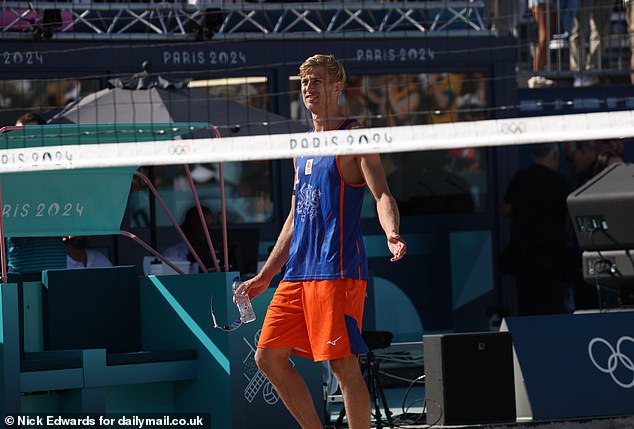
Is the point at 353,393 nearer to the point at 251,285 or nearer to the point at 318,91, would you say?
the point at 251,285

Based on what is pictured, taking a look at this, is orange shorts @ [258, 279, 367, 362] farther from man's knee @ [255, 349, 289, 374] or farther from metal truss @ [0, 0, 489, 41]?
metal truss @ [0, 0, 489, 41]

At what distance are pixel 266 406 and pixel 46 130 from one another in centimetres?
211

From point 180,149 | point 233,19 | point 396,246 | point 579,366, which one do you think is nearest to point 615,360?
point 579,366

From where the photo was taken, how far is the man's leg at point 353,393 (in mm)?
5617

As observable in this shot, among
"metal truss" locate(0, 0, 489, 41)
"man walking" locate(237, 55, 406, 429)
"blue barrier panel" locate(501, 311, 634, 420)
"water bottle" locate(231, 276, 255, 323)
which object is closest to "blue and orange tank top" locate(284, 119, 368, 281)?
"man walking" locate(237, 55, 406, 429)

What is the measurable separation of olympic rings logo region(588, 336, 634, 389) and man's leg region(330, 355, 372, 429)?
2.51 metres

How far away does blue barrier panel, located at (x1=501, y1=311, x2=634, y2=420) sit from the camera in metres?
7.73

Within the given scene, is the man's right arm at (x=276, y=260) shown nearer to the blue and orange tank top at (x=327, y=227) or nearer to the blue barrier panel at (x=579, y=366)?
the blue and orange tank top at (x=327, y=227)

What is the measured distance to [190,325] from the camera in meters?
7.29

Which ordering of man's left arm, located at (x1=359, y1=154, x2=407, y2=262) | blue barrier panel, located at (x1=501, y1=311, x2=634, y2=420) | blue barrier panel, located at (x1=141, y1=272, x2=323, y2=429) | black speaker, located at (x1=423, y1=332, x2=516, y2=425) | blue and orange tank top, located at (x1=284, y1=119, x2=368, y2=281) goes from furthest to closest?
blue barrier panel, located at (x1=501, y1=311, x2=634, y2=420) → black speaker, located at (x1=423, y1=332, x2=516, y2=425) → blue barrier panel, located at (x1=141, y1=272, x2=323, y2=429) → blue and orange tank top, located at (x1=284, y1=119, x2=368, y2=281) → man's left arm, located at (x1=359, y1=154, x2=407, y2=262)

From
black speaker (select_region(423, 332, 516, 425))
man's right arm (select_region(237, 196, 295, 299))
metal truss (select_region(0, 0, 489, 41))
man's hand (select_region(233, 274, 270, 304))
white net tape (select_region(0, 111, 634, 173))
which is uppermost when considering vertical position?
metal truss (select_region(0, 0, 489, 41))

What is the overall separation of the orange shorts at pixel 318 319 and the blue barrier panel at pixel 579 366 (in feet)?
7.47

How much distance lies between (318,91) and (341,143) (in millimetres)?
329

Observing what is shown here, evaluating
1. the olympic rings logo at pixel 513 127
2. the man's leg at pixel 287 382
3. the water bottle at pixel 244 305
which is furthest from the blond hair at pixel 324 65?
the man's leg at pixel 287 382
